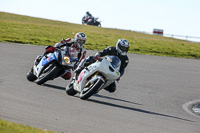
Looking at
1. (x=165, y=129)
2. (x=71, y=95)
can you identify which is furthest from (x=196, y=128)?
(x=71, y=95)

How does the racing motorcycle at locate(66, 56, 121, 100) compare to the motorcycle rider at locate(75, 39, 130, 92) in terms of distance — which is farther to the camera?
the motorcycle rider at locate(75, 39, 130, 92)

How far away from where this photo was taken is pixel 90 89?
931 cm

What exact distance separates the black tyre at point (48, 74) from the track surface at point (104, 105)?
20 cm

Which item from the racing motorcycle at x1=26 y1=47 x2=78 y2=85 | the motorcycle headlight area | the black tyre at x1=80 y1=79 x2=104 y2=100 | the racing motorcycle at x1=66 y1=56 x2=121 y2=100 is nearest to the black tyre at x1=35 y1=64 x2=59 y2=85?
the racing motorcycle at x1=26 y1=47 x2=78 y2=85

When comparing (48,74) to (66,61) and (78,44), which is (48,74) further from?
(78,44)

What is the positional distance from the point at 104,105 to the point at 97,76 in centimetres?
69

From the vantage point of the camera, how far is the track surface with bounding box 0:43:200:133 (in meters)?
6.95

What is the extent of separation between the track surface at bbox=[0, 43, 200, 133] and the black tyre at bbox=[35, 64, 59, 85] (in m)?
0.20

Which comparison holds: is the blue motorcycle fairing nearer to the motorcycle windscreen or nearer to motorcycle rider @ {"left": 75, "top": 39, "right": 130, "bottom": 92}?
motorcycle rider @ {"left": 75, "top": 39, "right": 130, "bottom": 92}

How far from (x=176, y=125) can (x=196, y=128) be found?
402mm

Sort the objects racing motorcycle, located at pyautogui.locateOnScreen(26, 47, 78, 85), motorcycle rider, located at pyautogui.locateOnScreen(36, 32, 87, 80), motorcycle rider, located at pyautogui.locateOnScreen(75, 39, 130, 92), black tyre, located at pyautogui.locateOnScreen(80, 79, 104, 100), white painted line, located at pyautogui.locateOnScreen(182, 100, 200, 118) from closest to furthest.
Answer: black tyre, located at pyautogui.locateOnScreen(80, 79, 104, 100), motorcycle rider, located at pyautogui.locateOnScreen(75, 39, 130, 92), white painted line, located at pyautogui.locateOnScreen(182, 100, 200, 118), racing motorcycle, located at pyautogui.locateOnScreen(26, 47, 78, 85), motorcycle rider, located at pyautogui.locateOnScreen(36, 32, 87, 80)

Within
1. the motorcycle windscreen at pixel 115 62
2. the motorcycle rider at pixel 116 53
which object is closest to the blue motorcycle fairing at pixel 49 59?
the motorcycle rider at pixel 116 53

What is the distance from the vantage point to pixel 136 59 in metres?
22.0

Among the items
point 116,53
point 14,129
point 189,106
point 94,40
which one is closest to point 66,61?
point 116,53
